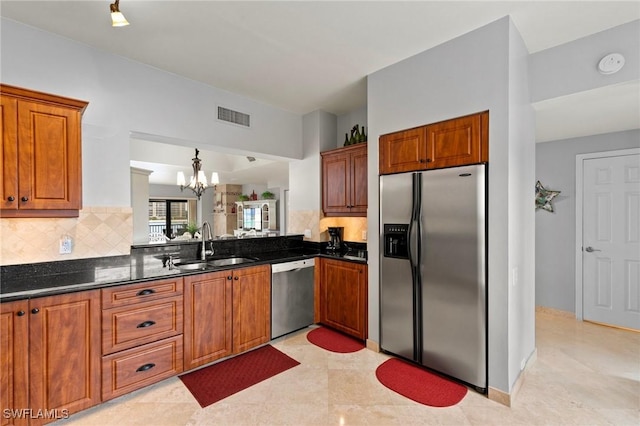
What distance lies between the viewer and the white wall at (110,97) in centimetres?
229

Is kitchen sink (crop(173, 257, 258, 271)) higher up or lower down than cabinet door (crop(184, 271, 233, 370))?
higher up

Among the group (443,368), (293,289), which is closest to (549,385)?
(443,368)

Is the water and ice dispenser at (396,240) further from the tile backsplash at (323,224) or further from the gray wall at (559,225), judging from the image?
the gray wall at (559,225)

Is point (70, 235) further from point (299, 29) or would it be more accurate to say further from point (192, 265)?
point (299, 29)

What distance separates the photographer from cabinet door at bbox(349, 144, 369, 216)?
3.51 meters

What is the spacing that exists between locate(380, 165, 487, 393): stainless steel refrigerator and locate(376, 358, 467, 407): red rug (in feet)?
0.28

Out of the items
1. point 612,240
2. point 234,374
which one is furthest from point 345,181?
point 612,240

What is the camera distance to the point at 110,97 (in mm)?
2650

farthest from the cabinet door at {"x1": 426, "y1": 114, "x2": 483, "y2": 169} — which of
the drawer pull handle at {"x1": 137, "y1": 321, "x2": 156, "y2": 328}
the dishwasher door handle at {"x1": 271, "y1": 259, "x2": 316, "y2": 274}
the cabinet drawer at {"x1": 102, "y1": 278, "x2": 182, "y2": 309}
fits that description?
the drawer pull handle at {"x1": 137, "y1": 321, "x2": 156, "y2": 328}

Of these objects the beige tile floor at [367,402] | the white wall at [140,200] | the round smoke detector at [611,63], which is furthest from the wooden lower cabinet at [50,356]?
the round smoke detector at [611,63]

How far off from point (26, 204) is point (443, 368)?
3423 millimetres

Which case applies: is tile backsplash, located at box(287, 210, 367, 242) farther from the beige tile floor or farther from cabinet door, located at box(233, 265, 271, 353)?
the beige tile floor

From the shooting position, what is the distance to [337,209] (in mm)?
3877

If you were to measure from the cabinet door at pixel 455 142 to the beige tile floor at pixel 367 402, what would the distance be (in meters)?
1.86
